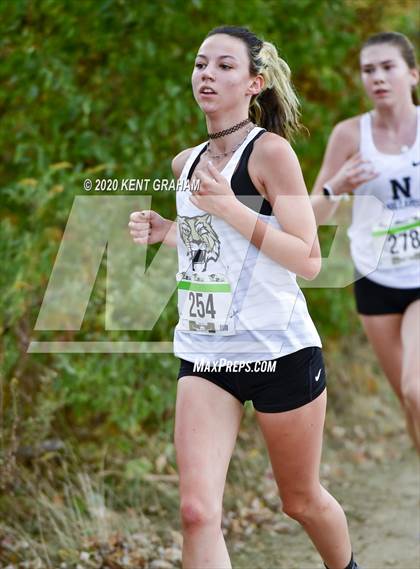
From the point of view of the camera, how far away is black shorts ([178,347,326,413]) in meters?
3.11

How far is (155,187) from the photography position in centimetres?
521

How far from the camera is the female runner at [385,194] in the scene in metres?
4.41

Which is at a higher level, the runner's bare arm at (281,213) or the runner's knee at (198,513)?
the runner's bare arm at (281,213)

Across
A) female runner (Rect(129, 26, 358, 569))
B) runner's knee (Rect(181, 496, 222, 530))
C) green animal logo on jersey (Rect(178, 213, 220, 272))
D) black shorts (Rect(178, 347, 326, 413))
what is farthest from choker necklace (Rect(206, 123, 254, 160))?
runner's knee (Rect(181, 496, 222, 530))

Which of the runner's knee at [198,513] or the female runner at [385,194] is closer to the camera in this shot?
the runner's knee at [198,513]

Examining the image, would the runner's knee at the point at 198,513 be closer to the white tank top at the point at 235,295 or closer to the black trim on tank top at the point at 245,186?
the white tank top at the point at 235,295

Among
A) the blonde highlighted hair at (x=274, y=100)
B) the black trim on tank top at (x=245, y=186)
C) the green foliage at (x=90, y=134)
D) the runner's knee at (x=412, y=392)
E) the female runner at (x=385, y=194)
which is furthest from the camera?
the green foliage at (x=90, y=134)

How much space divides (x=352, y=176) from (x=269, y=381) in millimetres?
1430

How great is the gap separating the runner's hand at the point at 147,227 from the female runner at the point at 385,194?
1140 millimetres

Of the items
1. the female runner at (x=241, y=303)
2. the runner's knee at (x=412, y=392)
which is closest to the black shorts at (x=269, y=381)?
the female runner at (x=241, y=303)

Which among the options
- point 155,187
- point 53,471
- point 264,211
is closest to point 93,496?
point 53,471

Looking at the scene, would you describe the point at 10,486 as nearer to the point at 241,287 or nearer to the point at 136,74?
the point at 241,287

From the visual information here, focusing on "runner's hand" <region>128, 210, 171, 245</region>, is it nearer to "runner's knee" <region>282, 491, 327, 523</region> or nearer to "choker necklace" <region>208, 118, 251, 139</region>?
"choker necklace" <region>208, 118, 251, 139</region>

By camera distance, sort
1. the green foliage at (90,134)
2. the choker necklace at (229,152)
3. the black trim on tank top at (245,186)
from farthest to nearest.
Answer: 1. the green foliage at (90,134)
2. the choker necklace at (229,152)
3. the black trim on tank top at (245,186)
